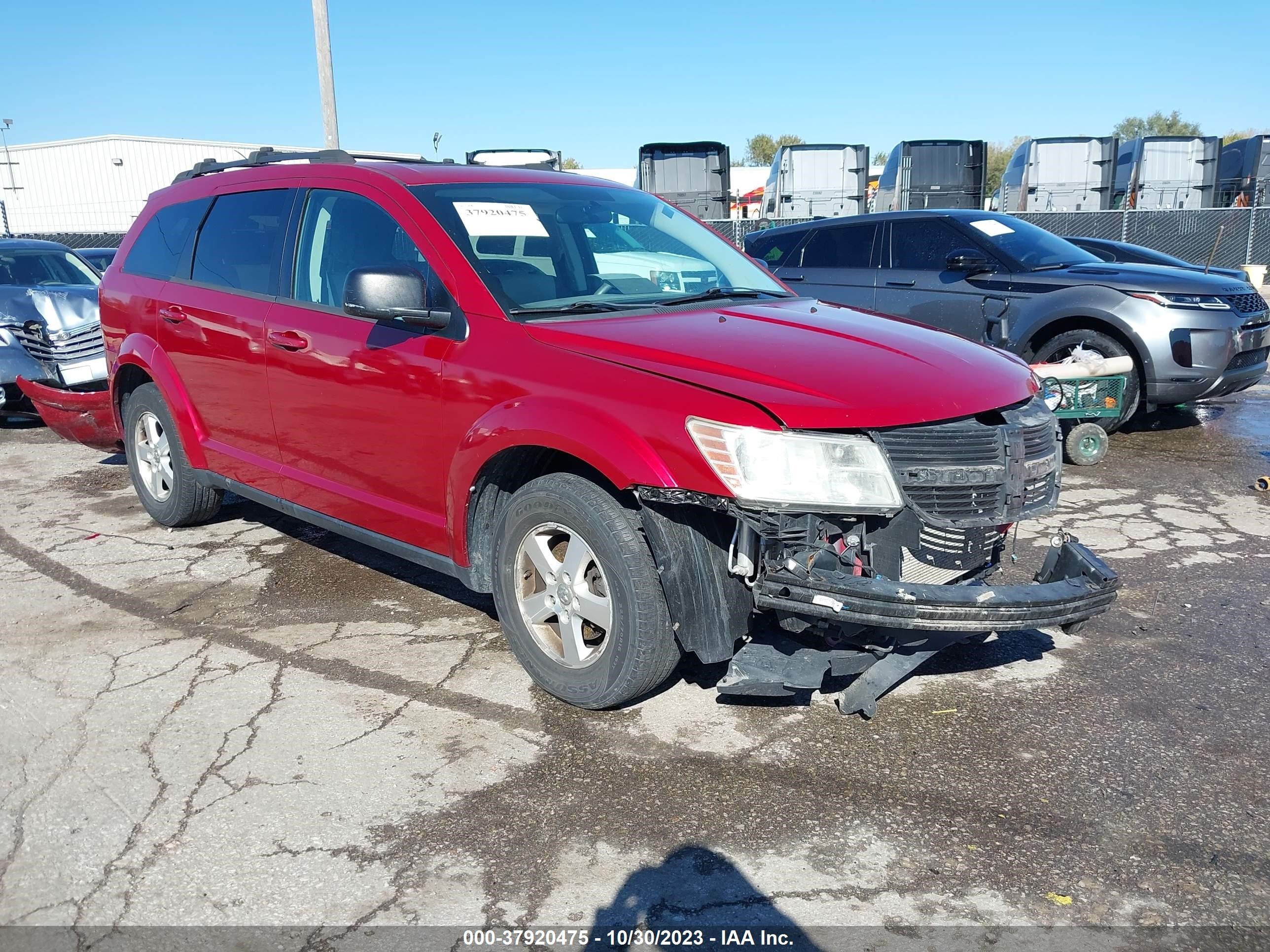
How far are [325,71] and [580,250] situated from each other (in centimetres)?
1106

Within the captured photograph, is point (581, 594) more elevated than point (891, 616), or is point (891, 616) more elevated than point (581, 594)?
point (891, 616)

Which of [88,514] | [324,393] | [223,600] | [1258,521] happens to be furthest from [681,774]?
[88,514]

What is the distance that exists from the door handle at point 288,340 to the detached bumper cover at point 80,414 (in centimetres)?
234

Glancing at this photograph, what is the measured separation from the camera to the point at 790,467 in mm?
3002

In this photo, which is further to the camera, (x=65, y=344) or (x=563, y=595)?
(x=65, y=344)

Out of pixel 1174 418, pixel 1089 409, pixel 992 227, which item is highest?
pixel 992 227

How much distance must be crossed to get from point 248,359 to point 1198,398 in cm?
651

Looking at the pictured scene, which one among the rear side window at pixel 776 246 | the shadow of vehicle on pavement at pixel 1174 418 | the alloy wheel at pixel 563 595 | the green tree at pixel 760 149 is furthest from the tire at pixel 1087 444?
the green tree at pixel 760 149

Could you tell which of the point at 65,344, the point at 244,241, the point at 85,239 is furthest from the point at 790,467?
the point at 85,239

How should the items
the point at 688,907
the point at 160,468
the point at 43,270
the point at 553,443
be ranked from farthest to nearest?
the point at 43,270, the point at 160,468, the point at 553,443, the point at 688,907

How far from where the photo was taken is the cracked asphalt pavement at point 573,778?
8.66 ft

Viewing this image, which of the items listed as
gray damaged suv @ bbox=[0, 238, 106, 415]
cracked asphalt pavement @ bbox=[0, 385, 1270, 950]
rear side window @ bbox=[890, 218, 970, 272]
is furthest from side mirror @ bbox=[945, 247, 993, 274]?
gray damaged suv @ bbox=[0, 238, 106, 415]

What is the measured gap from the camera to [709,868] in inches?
108

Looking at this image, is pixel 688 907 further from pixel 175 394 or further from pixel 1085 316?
pixel 1085 316
